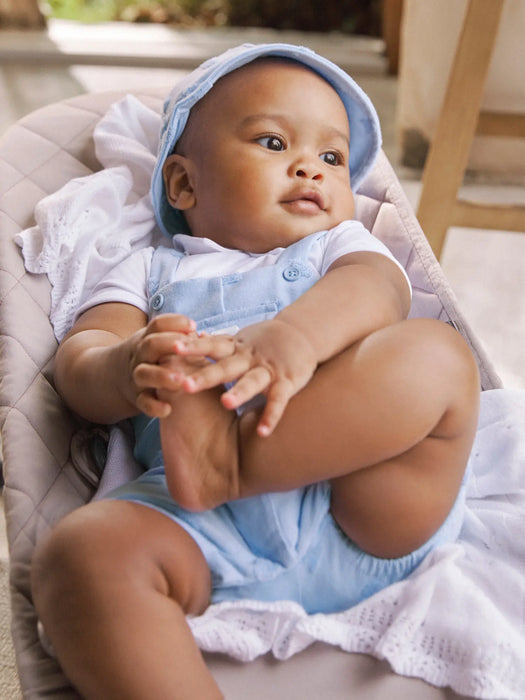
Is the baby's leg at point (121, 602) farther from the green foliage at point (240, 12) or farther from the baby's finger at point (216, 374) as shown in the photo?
the green foliage at point (240, 12)

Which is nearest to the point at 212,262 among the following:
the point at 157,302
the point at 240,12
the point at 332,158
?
the point at 157,302

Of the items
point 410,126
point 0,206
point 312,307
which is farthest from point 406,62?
point 312,307

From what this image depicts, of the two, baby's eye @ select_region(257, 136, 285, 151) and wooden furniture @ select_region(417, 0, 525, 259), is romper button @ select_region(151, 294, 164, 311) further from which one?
wooden furniture @ select_region(417, 0, 525, 259)

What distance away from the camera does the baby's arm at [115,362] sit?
623 mm

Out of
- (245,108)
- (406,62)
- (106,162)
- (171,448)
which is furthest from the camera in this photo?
(406,62)

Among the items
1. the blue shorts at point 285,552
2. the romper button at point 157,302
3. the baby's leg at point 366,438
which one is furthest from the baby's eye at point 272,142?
the blue shorts at point 285,552

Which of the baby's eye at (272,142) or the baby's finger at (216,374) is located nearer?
the baby's finger at (216,374)

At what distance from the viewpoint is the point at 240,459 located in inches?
25.3

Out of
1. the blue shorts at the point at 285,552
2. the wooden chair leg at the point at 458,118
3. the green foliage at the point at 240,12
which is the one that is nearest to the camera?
the blue shorts at the point at 285,552

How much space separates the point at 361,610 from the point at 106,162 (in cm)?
75

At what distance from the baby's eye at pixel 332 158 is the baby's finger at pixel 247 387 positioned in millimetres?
423

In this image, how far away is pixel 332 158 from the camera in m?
0.94

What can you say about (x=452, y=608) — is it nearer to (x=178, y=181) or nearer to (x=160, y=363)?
(x=160, y=363)

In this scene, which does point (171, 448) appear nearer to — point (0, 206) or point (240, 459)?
point (240, 459)
